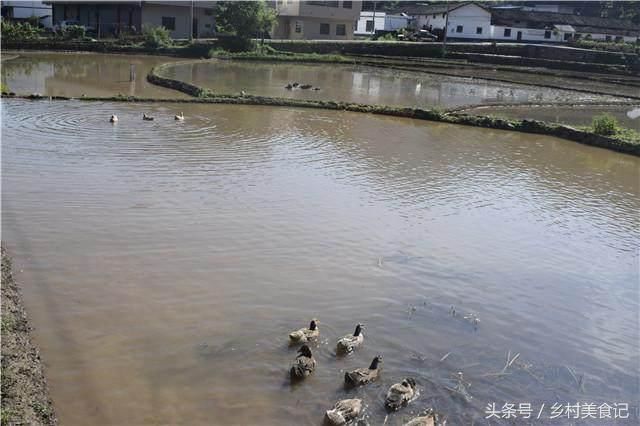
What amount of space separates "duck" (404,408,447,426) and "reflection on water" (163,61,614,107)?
75.5ft

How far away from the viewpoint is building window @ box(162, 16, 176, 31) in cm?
5072

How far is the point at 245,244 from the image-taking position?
409 inches

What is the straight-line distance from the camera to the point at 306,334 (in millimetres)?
7465

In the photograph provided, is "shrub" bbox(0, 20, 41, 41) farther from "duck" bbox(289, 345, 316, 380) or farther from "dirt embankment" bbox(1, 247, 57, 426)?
"duck" bbox(289, 345, 316, 380)

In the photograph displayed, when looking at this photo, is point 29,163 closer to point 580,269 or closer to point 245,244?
point 245,244

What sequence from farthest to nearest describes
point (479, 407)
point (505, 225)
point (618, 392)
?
1. point (505, 225)
2. point (618, 392)
3. point (479, 407)

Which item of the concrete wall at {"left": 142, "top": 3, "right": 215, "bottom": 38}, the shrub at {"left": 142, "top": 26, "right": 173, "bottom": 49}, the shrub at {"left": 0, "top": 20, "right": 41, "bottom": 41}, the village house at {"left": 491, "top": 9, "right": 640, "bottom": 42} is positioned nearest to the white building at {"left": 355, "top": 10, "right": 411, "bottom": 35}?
the village house at {"left": 491, "top": 9, "right": 640, "bottom": 42}

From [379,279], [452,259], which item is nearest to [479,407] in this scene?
[379,279]

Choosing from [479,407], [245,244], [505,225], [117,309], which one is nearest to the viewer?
[479,407]

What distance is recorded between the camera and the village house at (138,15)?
1957 inches

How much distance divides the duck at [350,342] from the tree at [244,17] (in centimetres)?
4152

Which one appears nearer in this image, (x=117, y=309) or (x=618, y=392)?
(x=618, y=392)

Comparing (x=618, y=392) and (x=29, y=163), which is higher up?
(x=29, y=163)

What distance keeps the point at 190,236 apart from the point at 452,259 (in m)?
4.31
